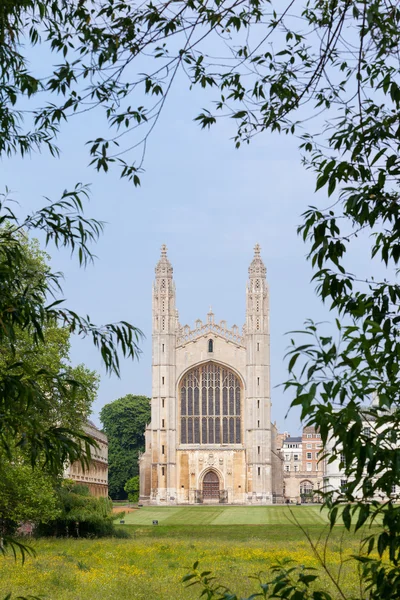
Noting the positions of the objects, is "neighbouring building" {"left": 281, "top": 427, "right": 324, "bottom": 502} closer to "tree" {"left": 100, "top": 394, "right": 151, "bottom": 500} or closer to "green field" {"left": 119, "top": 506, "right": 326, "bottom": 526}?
"tree" {"left": 100, "top": 394, "right": 151, "bottom": 500}

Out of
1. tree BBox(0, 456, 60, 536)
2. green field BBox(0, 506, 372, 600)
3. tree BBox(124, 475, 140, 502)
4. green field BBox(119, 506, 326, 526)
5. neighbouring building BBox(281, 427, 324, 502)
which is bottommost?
green field BBox(0, 506, 372, 600)

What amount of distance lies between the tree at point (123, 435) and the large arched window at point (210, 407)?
15.7 metres

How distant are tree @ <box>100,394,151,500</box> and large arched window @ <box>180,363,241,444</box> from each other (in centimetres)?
1566

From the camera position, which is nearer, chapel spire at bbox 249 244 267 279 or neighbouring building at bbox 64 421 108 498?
neighbouring building at bbox 64 421 108 498

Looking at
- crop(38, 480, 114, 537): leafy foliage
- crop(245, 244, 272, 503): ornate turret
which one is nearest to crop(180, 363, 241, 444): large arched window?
crop(245, 244, 272, 503): ornate turret

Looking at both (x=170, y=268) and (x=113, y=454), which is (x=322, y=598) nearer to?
(x=170, y=268)

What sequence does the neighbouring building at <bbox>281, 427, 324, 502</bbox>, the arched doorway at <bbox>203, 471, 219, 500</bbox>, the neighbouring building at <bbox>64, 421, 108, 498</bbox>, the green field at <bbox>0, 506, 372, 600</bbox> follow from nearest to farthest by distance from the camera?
the green field at <bbox>0, 506, 372, 600</bbox> → the neighbouring building at <bbox>64, 421, 108, 498</bbox> → the arched doorway at <bbox>203, 471, 219, 500</bbox> → the neighbouring building at <bbox>281, 427, 324, 502</bbox>

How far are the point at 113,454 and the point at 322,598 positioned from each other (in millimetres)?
76254

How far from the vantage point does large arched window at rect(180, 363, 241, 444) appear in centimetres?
6375

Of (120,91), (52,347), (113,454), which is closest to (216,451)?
(113,454)

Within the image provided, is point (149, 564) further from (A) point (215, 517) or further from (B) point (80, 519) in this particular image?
(A) point (215, 517)

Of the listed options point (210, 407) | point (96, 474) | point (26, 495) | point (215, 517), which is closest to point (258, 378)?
point (210, 407)

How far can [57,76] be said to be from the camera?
6387 millimetres

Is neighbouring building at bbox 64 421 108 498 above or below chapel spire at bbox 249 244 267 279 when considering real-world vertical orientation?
below
